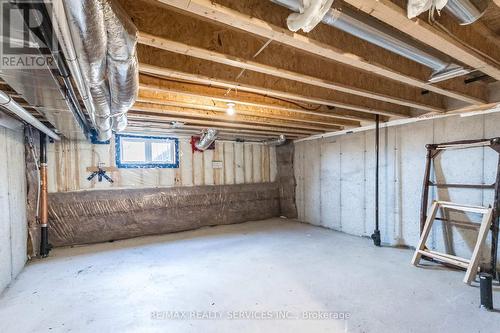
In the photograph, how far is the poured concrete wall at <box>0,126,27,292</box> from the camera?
2518 millimetres

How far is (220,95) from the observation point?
2512 millimetres

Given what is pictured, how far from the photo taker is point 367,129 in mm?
4172

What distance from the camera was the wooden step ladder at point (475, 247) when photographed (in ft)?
8.06

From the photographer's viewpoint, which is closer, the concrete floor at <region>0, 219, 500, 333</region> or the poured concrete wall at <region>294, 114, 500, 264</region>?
the concrete floor at <region>0, 219, 500, 333</region>

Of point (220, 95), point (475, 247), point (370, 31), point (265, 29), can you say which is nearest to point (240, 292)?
point (220, 95)

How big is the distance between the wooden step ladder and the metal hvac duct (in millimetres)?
2331

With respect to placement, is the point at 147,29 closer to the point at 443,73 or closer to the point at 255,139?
the point at 443,73

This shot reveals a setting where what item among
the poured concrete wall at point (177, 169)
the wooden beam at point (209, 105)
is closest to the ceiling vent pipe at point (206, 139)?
the poured concrete wall at point (177, 169)

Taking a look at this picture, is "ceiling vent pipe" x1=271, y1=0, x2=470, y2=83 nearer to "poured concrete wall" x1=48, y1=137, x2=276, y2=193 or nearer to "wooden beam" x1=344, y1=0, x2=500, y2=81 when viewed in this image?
"wooden beam" x1=344, y1=0, x2=500, y2=81

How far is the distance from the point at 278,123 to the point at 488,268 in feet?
10.1

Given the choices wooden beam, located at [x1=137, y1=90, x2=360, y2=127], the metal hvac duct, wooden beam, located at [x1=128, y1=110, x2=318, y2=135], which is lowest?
wooden beam, located at [x1=128, y1=110, x2=318, y2=135]

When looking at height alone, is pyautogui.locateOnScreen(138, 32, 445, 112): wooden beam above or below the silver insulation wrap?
above

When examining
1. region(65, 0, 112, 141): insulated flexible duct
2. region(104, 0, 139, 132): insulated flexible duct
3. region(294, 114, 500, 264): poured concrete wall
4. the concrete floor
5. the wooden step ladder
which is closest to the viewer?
region(65, 0, 112, 141): insulated flexible duct

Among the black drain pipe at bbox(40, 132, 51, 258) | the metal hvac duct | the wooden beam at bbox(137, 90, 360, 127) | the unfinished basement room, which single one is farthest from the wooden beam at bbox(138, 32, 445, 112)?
the black drain pipe at bbox(40, 132, 51, 258)
